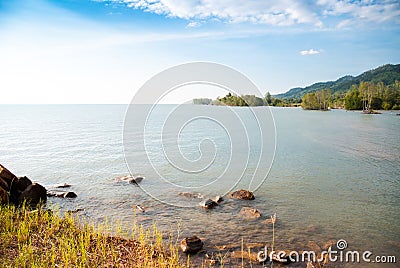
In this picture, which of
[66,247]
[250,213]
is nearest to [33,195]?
[66,247]

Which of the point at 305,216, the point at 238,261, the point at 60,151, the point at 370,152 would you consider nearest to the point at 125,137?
the point at 60,151

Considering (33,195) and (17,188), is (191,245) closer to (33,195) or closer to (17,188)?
(33,195)

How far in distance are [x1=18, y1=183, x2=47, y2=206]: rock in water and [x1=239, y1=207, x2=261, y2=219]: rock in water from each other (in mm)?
7667

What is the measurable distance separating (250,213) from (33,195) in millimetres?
8098

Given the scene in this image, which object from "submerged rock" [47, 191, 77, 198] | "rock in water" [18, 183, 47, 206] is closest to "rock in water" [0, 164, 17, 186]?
"rock in water" [18, 183, 47, 206]

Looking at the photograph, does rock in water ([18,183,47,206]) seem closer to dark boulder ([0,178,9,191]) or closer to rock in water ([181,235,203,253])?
dark boulder ([0,178,9,191])

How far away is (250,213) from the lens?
1102 cm

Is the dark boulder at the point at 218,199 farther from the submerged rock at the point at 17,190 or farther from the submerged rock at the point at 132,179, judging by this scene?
the submerged rock at the point at 17,190

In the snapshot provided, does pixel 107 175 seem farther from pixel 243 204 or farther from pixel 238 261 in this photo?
pixel 238 261

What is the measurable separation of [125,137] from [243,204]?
2580 centimetres

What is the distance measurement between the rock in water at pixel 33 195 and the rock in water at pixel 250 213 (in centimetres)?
767

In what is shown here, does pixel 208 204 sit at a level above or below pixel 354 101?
below

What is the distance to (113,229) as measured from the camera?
31.4ft

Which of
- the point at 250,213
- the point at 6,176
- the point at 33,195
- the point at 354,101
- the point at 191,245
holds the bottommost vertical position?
the point at 250,213
